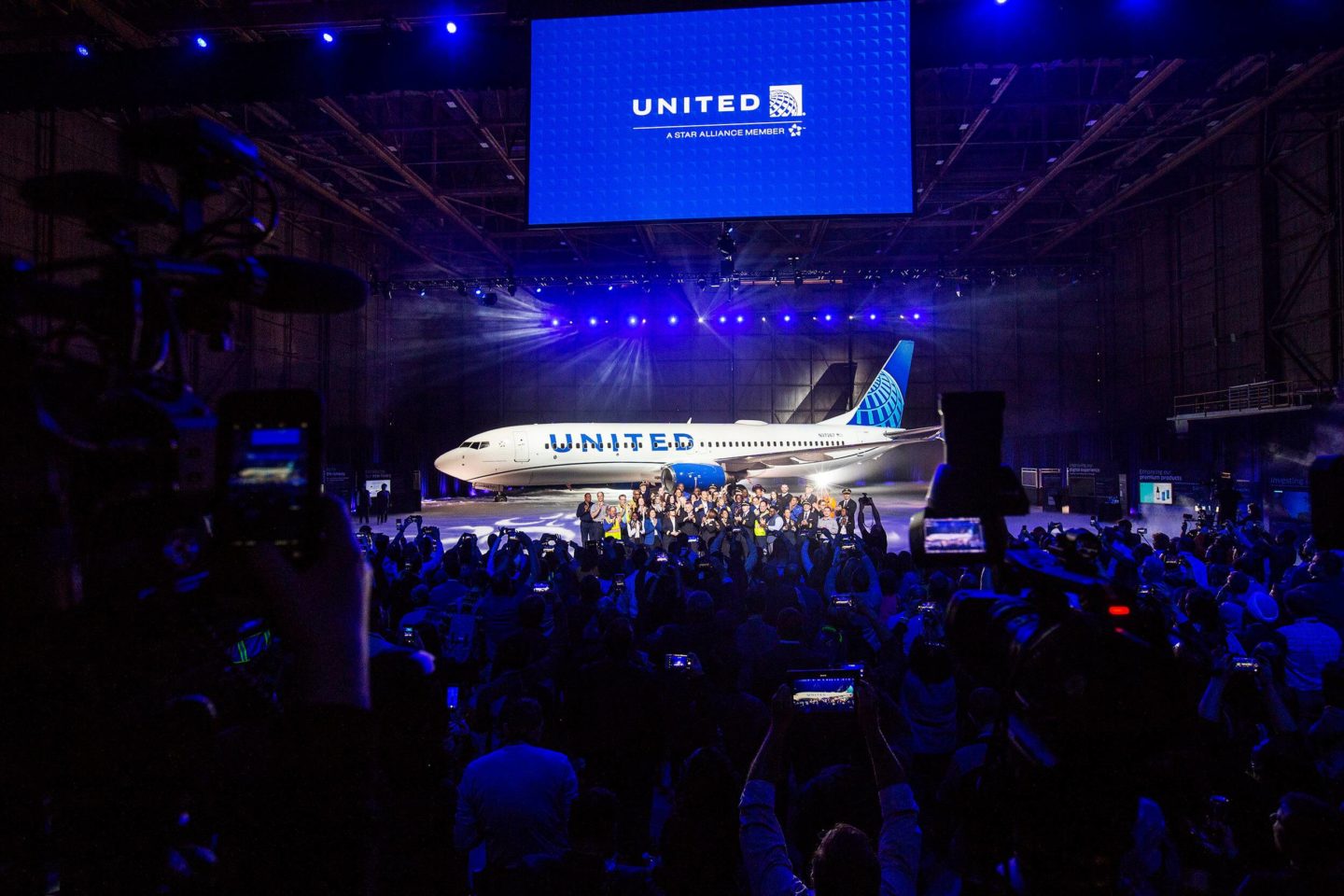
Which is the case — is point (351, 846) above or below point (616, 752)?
above

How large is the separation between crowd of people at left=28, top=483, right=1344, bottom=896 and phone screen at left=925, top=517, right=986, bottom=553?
186 mm

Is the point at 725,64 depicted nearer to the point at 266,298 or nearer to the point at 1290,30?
the point at 1290,30

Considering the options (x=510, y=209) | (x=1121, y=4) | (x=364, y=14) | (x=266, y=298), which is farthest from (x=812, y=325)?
(x=266, y=298)

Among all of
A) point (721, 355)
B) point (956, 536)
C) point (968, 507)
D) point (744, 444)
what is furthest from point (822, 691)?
point (721, 355)

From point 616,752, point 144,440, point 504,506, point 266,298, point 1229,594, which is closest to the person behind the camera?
point 144,440

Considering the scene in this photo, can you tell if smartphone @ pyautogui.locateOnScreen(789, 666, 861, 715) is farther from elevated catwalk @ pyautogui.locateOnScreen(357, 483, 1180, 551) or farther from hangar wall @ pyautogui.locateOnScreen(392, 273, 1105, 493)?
hangar wall @ pyautogui.locateOnScreen(392, 273, 1105, 493)

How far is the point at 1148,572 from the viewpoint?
304 inches

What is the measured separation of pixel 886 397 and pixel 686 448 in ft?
32.3

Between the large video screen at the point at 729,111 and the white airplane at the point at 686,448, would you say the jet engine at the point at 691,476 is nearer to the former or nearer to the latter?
the white airplane at the point at 686,448

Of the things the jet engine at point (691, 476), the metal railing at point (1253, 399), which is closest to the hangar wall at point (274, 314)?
the jet engine at point (691, 476)

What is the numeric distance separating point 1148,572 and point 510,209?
23954 mm

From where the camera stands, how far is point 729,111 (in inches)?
319

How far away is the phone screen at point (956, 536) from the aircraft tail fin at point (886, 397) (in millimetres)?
30662

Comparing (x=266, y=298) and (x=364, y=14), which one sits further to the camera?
(x=364, y=14)
